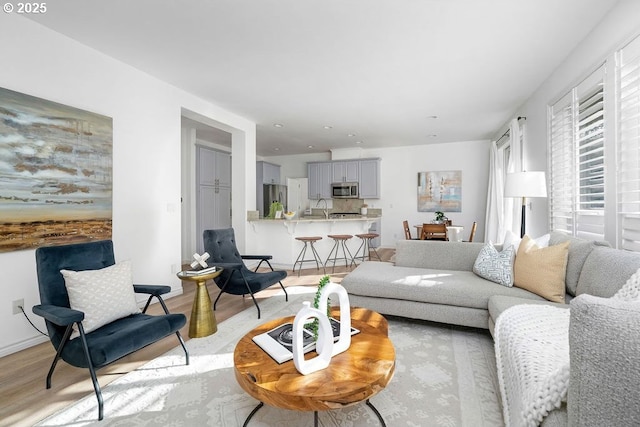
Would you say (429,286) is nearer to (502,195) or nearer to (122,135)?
(122,135)

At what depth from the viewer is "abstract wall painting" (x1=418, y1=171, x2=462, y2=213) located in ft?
24.5

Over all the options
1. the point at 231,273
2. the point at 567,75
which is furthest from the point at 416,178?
the point at 231,273

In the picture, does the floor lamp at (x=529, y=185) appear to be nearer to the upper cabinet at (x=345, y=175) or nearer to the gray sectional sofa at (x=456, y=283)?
the gray sectional sofa at (x=456, y=283)

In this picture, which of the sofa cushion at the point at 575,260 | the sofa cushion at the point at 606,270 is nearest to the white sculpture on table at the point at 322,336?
the sofa cushion at the point at 606,270

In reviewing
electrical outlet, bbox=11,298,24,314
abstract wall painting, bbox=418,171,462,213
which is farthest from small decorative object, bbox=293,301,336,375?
abstract wall painting, bbox=418,171,462,213

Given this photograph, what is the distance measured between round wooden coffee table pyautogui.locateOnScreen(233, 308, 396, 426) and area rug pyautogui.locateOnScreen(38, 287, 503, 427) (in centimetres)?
16

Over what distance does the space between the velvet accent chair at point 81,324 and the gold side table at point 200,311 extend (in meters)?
0.39

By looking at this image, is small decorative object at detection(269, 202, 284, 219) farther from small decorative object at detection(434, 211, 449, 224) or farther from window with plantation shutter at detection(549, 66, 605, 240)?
window with plantation shutter at detection(549, 66, 605, 240)

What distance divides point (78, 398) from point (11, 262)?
1.39m

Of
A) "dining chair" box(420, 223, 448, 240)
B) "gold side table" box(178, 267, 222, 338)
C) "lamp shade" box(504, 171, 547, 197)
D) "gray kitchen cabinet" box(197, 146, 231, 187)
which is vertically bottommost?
"gold side table" box(178, 267, 222, 338)

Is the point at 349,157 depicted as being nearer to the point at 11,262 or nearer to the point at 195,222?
the point at 195,222

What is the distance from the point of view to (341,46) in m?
2.95

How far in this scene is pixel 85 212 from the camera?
9.62 feet

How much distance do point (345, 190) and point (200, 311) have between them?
5720 mm
